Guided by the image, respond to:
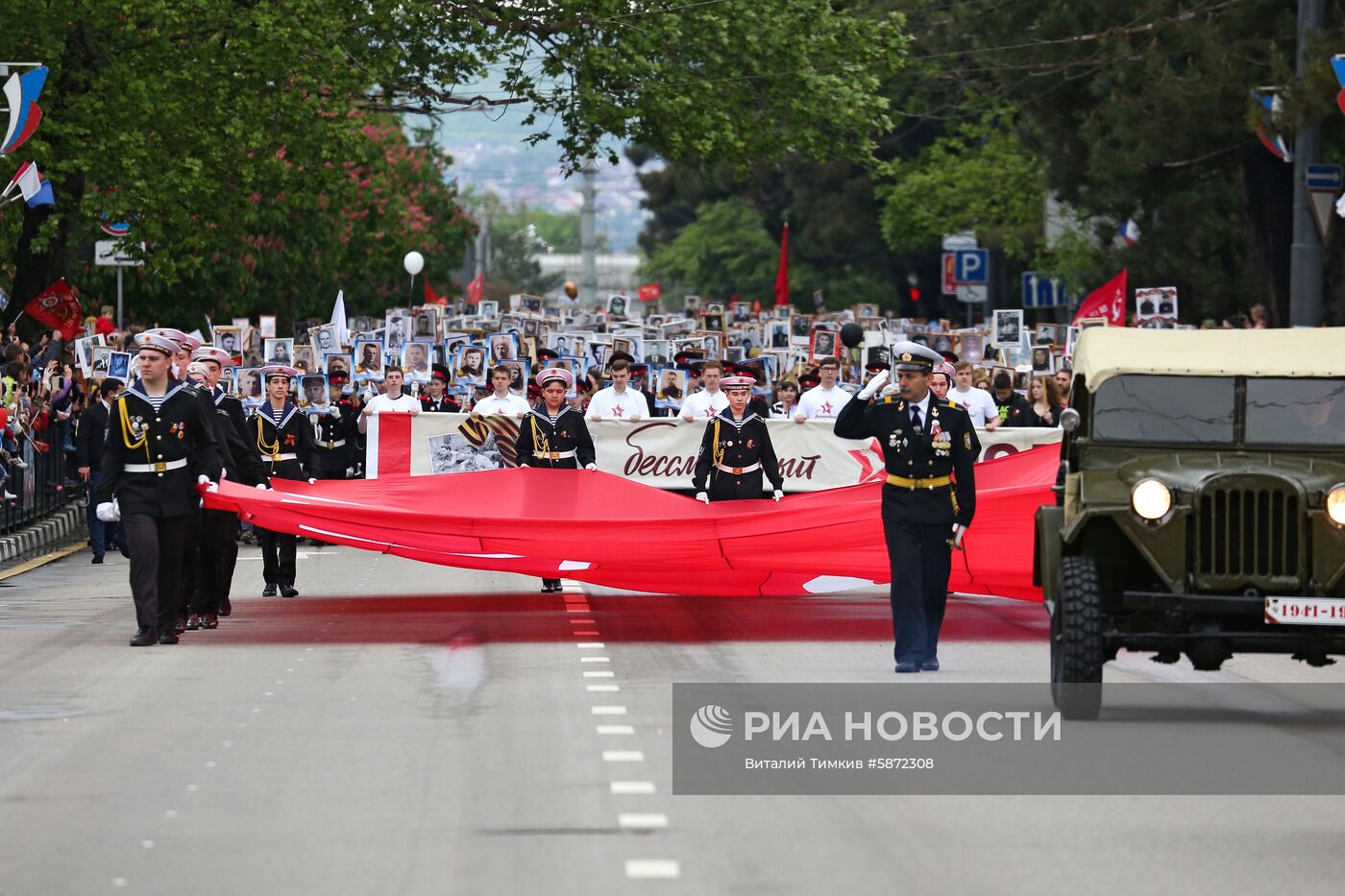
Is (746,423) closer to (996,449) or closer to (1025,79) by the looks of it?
(996,449)

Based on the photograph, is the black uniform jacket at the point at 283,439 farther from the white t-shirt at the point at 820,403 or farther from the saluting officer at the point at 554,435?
the white t-shirt at the point at 820,403

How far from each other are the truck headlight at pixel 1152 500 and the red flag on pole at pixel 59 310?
2378 centimetres

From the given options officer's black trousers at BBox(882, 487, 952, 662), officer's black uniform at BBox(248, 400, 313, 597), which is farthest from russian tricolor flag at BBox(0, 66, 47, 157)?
officer's black trousers at BBox(882, 487, 952, 662)

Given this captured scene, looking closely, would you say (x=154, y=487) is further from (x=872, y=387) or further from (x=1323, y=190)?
(x=1323, y=190)

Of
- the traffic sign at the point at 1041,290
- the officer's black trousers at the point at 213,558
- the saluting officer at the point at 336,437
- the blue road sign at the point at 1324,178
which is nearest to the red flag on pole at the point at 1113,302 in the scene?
the blue road sign at the point at 1324,178

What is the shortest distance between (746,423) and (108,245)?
62.8 feet

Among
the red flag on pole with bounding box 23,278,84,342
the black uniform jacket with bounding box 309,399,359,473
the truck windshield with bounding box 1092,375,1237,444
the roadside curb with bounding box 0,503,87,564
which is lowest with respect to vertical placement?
the roadside curb with bounding box 0,503,87,564

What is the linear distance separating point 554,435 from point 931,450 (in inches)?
219

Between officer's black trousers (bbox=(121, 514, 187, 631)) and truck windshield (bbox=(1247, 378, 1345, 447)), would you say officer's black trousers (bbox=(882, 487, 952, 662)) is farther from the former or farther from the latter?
officer's black trousers (bbox=(121, 514, 187, 631))

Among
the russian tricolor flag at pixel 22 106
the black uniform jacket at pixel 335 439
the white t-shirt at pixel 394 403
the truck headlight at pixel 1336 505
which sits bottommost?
the black uniform jacket at pixel 335 439

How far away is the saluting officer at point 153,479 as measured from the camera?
49.1ft

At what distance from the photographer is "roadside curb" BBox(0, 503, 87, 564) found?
23016 millimetres

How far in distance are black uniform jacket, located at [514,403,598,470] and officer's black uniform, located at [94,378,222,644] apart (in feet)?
12.6

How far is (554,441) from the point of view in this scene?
18.7m
